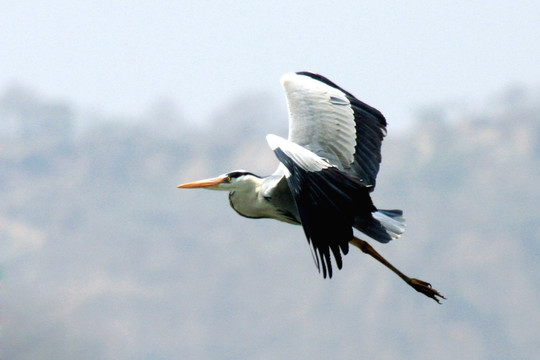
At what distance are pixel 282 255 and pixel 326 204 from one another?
68.4m

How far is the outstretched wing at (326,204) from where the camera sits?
5781 millimetres

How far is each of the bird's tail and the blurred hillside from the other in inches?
2021

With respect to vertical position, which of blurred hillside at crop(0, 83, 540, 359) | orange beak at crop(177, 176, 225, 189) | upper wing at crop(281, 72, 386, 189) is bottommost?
blurred hillside at crop(0, 83, 540, 359)

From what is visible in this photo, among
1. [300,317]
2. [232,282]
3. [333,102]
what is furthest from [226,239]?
[333,102]

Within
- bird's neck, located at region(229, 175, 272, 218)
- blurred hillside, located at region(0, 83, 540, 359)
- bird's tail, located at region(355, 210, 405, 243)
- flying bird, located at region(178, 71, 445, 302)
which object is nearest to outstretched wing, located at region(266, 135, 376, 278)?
flying bird, located at region(178, 71, 445, 302)

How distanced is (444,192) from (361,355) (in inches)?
588

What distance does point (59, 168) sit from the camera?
95.8 metres

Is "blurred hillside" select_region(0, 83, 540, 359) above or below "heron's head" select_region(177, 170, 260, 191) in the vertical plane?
below

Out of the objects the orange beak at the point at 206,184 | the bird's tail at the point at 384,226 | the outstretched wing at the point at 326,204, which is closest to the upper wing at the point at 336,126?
the bird's tail at the point at 384,226

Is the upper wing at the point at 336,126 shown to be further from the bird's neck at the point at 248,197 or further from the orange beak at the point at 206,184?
the orange beak at the point at 206,184

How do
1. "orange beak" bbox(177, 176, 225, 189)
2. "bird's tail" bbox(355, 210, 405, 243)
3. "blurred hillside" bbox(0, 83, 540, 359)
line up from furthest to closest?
"blurred hillside" bbox(0, 83, 540, 359), "orange beak" bbox(177, 176, 225, 189), "bird's tail" bbox(355, 210, 405, 243)

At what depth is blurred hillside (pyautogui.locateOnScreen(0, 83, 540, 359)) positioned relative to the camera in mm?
66438

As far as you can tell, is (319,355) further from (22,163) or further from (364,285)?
(22,163)

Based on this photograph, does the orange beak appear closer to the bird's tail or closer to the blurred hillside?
the bird's tail
